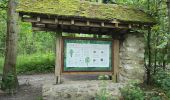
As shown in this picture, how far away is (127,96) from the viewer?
7.75 meters

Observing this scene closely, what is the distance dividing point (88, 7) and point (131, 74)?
252 centimetres

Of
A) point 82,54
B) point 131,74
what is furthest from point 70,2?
point 131,74

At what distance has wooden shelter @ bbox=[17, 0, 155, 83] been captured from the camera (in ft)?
24.1

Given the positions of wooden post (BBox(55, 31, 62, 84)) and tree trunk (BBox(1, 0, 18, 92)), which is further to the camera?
tree trunk (BBox(1, 0, 18, 92))

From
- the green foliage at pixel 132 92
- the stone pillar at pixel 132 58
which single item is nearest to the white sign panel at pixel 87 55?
the stone pillar at pixel 132 58

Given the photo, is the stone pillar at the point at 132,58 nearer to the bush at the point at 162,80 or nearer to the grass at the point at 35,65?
the bush at the point at 162,80

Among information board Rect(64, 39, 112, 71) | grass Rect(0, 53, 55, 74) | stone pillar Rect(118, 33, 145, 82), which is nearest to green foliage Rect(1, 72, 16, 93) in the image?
information board Rect(64, 39, 112, 71)

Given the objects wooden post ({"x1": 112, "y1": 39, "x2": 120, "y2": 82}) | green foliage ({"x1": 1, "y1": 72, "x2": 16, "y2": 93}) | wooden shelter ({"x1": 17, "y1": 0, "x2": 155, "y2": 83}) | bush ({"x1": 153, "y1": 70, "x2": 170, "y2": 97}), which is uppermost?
wooden shelter ({"x1": 17, "y1": 0, "x2": 155, "y2": 83})

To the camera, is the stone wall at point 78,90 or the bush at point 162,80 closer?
the stone wall at point 78,90

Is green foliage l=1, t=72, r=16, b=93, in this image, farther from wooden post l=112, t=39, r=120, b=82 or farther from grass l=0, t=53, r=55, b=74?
grass l=0, t=53, r=55, b=74

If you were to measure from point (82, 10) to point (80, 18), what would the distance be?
0.49 meters

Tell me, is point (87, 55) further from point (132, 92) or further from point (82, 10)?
point (132, 92)

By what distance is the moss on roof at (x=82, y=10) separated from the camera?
7402 mm

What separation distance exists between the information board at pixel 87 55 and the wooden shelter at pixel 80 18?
22 centimetres
